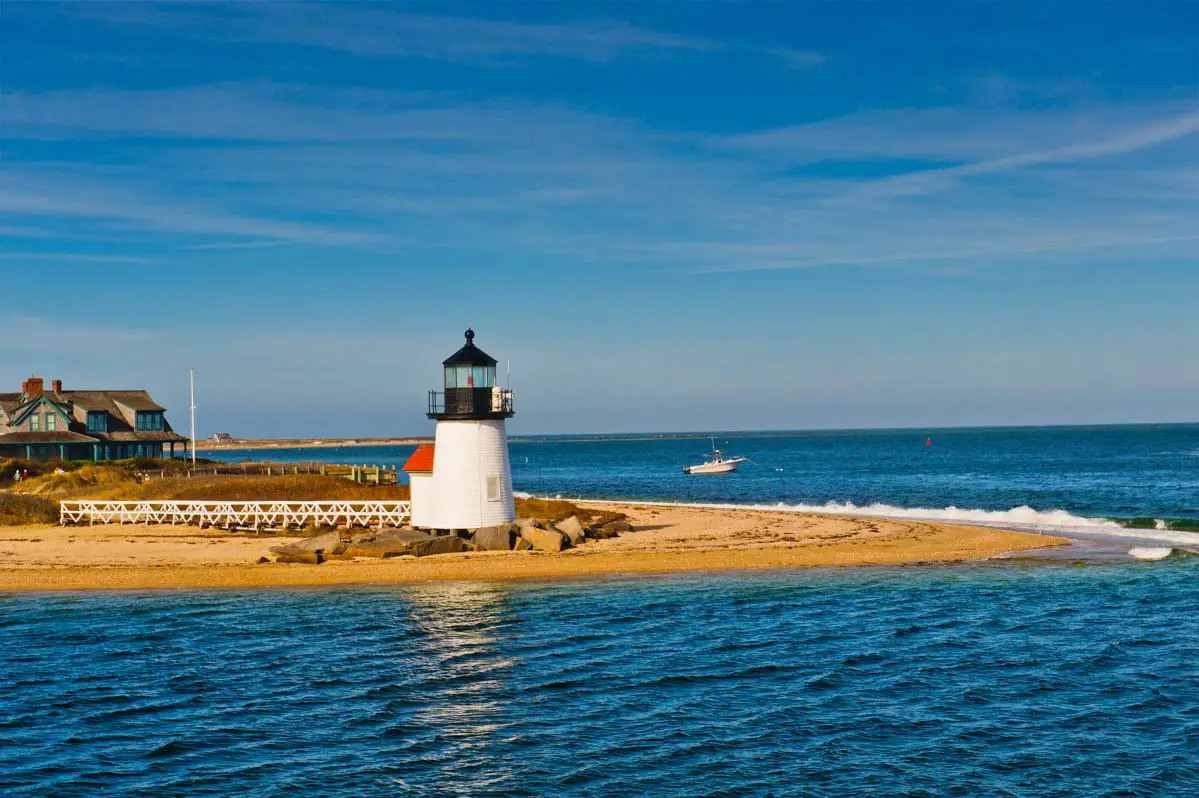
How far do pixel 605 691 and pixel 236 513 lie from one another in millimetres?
29998

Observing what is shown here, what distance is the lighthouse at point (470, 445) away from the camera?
36.2 m

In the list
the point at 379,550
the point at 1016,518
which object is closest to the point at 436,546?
the point at 379,550

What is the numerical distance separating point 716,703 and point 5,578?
22.6 meters

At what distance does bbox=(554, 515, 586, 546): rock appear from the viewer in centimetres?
3888

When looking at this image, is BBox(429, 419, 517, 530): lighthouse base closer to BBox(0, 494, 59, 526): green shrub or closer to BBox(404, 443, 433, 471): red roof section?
BBox(404, 443, 433, 471): red roof section

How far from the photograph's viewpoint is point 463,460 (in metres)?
36.5

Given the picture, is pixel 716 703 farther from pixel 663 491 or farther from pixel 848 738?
pixel 663 491

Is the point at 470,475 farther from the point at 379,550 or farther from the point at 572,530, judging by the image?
the point at 572,530

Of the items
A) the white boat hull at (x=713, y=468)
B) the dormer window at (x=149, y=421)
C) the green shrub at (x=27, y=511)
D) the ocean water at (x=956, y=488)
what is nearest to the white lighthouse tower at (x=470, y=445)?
the green shrub at (x=27, y=511)

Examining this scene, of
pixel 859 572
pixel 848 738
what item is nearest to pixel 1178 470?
pixel 859 572

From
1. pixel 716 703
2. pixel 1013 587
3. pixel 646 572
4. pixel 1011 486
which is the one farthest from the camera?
pixel 1011 486

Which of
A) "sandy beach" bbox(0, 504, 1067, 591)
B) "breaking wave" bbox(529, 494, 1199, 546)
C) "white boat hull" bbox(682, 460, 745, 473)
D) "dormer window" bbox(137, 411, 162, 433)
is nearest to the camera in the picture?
"sandy beach" bbox(0, 504, 1067, 591)

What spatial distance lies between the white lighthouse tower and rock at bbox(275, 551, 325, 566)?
4.37m

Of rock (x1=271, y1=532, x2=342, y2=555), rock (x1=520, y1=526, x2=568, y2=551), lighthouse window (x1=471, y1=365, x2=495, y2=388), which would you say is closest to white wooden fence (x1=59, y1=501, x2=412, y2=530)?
rock (x1=271, y1=532, x2=342, y2=555)
